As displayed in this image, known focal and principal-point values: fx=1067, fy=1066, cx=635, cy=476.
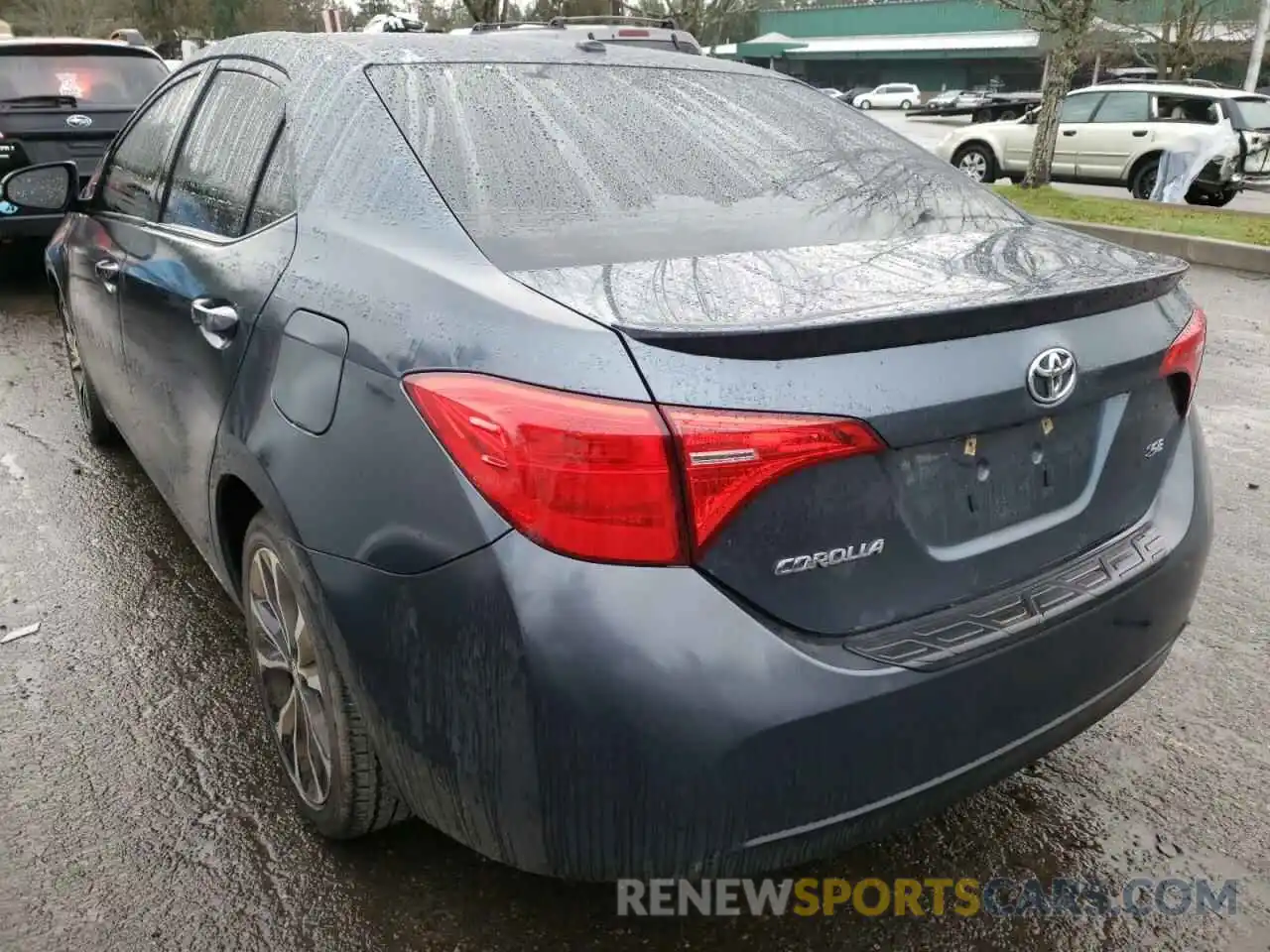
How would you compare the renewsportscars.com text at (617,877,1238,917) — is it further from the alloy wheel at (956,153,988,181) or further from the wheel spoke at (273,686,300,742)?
the alloy wheel at (956,153,988,181)

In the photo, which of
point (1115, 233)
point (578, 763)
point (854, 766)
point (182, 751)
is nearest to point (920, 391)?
point (854, 766)

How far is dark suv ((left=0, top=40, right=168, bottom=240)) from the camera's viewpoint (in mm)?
7523

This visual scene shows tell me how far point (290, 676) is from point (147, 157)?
196cm

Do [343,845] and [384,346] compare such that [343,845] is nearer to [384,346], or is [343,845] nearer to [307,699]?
[307,699]

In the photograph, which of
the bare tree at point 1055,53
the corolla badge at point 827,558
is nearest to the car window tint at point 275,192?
the corolla badge at point 827,558

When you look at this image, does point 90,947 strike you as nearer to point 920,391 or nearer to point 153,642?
point 153,642

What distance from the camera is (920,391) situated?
1.66m

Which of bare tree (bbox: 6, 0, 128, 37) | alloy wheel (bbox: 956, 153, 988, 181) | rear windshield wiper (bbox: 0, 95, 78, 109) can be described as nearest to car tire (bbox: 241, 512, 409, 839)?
rear windshield wiper (bbox: 0, 95, 78, 109)

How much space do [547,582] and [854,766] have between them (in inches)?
22.5

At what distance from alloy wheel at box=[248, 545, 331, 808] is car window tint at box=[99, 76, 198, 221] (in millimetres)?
1404

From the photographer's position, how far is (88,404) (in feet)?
15.0

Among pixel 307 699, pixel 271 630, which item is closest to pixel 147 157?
pixel 271 630

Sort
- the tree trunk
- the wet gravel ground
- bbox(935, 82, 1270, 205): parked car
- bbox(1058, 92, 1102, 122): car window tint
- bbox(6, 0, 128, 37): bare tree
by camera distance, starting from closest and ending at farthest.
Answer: the wet gravel ground
the tree trunk
bbox(935, 82, 1270, 205): parked car
bbox(1058, 92, 1102, 122): car window tint
bbox(6, 0, 128, 37): bare tree

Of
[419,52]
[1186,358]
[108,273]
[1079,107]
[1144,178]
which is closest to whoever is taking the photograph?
[1186,358]
